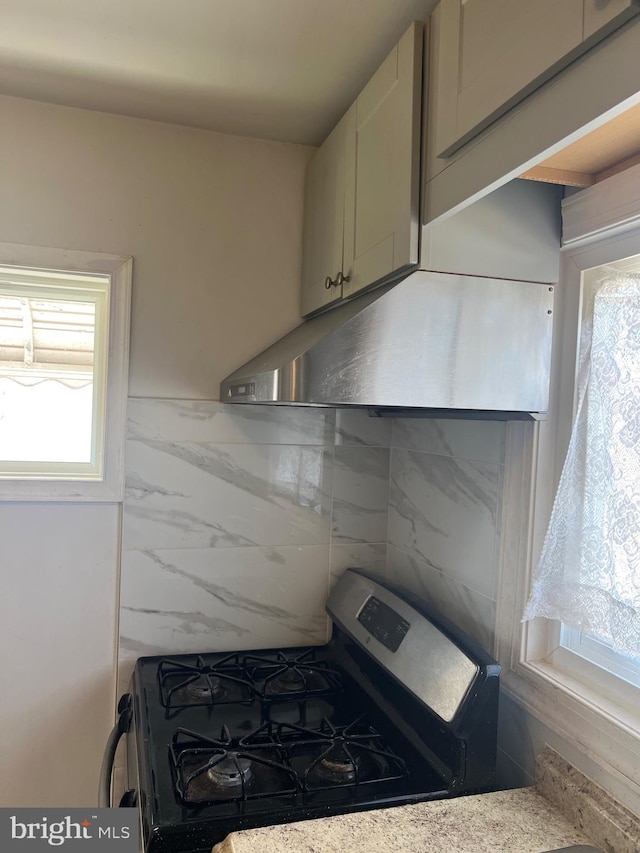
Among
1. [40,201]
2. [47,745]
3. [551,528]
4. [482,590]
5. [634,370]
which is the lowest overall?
[47,745]

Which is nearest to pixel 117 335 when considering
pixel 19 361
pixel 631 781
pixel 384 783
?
pixel 19 361

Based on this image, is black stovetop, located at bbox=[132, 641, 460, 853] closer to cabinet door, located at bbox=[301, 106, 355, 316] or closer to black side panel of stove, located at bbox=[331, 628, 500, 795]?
black side panel of stove, located at bbox=[331, 628, 500, 795]

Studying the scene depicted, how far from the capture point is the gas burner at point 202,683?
1553 millimetres

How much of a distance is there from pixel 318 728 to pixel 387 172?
1.22m

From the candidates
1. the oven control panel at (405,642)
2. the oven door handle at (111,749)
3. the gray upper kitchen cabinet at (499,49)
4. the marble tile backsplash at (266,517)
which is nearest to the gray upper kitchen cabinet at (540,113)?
the gray upper kitchen cabinet at (499,49)

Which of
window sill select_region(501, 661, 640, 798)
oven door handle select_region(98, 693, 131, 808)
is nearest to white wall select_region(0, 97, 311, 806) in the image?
oven door handle select_region(98, 693, 131, 808)

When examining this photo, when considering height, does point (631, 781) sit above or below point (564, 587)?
below

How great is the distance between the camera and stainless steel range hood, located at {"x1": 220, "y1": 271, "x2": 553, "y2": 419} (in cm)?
111

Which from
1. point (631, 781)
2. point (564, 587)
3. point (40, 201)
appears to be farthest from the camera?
point (40, 201)

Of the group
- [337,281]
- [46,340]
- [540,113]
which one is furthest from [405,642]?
[46,340]

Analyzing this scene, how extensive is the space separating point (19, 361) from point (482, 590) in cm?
138

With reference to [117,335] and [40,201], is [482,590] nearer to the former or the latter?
[117,335]

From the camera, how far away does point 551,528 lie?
122 cm

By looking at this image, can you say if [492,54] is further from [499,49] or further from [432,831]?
[432,831]
